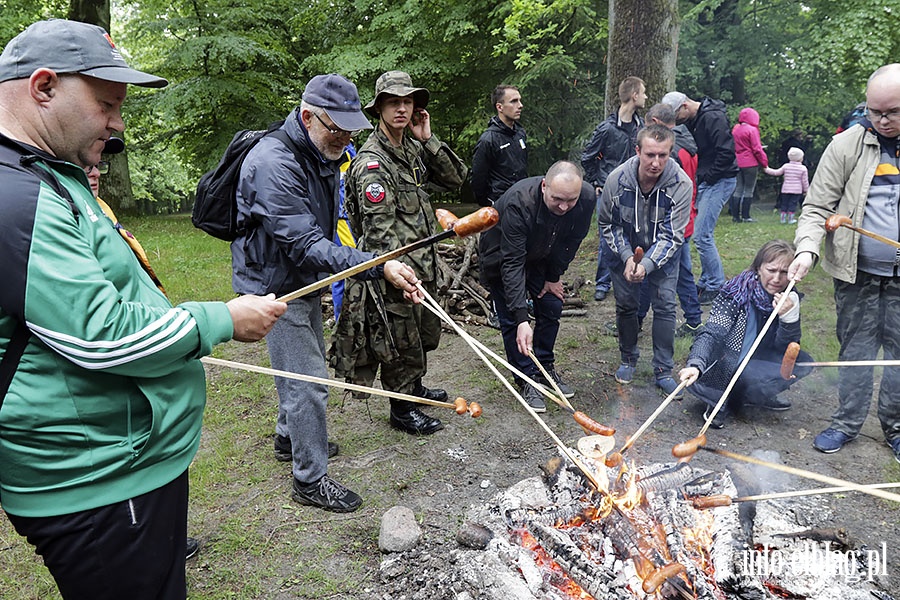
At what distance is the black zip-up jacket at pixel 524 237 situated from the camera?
199 inches

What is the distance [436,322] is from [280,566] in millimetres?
2188

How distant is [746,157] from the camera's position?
1214 centimetres

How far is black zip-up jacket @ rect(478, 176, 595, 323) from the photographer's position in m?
5.05

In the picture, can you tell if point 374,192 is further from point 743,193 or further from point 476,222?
point 743,193

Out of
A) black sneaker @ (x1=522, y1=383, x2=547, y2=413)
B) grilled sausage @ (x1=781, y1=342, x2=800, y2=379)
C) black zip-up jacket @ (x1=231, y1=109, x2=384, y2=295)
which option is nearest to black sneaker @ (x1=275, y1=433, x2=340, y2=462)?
black zip-up jacket @ (x1=231, y1=109, x2=384, y2=295)

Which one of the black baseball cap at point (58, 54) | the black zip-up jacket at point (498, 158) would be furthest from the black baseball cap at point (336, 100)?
the black zip-up jacket at point (498, 158)

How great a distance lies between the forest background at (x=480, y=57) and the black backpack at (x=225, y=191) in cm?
835

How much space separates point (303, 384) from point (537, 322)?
8.67 ft

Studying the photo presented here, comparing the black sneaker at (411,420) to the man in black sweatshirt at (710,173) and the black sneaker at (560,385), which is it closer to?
the black sneaker at (560,385)

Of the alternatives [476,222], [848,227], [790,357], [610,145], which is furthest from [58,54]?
[610,145]

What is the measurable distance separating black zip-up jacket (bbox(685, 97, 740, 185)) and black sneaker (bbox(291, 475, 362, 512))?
614cm

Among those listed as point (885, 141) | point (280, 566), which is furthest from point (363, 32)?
point (280, 566)

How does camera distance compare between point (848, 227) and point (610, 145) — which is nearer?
point (848, 227)

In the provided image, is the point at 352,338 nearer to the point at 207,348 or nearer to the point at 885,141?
the point at 207,348
